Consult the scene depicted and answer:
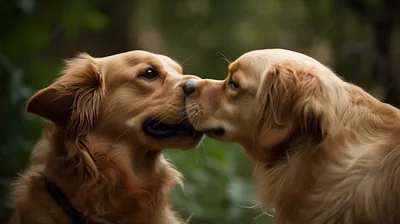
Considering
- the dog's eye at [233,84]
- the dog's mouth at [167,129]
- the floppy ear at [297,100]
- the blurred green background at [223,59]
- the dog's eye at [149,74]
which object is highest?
the floppy ear at [297,100]

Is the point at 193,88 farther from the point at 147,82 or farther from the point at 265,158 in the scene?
the point at 265,158

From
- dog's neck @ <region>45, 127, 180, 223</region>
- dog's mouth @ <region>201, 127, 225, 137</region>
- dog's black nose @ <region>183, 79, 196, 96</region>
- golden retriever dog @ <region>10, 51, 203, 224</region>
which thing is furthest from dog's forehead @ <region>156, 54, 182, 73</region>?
dog's mouth @ <region>201, 127, 225, 137</region>

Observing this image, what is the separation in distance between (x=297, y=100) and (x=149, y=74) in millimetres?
1363

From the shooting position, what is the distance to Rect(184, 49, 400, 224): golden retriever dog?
3.80m

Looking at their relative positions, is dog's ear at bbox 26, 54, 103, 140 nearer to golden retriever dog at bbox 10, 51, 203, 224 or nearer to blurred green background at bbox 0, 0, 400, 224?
golden retriever dog at bbox 10, 51, 203, 224

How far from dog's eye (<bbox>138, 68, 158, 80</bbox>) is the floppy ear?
3.59ft

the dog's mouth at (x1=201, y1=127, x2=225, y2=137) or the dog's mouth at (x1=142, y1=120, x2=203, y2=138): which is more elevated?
the dog's mouth at (x1=201, y1=127, x2=225, y2=137)

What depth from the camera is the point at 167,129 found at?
15.9 feet

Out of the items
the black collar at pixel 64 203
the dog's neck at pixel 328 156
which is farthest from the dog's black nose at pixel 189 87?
the black collar at pixel 64 203

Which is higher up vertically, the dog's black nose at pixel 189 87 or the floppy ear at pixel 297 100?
the floppy ear at pixel 297 100

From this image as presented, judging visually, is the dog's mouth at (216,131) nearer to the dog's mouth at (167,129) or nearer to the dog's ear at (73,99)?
the dog's mouth at (167,129)

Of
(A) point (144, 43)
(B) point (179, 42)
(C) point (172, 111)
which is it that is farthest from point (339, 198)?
(A) point (144, 43)

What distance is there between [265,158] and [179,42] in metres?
7.08

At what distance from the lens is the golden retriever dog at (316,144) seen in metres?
3.80
